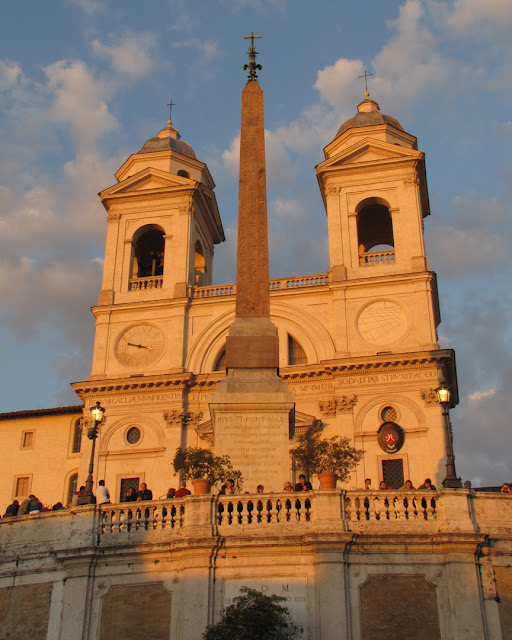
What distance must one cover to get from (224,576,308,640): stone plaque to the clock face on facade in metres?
24.9

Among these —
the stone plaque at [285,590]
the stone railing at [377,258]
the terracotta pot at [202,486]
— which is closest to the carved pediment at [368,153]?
the stone railing at [377,258]

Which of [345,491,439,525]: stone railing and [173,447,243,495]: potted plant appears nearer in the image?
[345,491,439,525]: stone railing

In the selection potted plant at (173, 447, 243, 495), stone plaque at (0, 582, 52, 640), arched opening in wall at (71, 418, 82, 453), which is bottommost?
stone plaque at (0, 582, 52, 640)

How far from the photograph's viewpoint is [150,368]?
136 ft

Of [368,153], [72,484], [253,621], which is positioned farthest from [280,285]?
[253,621]

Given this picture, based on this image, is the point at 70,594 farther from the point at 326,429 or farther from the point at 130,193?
the point at 130,193

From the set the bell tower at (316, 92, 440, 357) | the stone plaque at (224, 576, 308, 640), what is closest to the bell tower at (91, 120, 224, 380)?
the bell tower at (316, 92, 440, 357)

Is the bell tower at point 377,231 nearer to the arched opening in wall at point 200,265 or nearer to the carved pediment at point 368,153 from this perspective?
the carved pediment at point 368,153

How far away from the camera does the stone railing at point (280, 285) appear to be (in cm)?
4191

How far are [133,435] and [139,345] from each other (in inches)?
182

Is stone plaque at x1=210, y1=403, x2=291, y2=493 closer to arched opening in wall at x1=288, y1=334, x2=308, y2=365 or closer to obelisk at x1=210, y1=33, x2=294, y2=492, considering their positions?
obelisk at x1=210, y1=33, x2=294, y2=492

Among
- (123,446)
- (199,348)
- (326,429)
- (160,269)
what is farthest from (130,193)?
(326,429)

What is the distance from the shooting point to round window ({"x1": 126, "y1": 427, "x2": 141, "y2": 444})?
39.7m

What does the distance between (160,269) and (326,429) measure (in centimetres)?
1428
